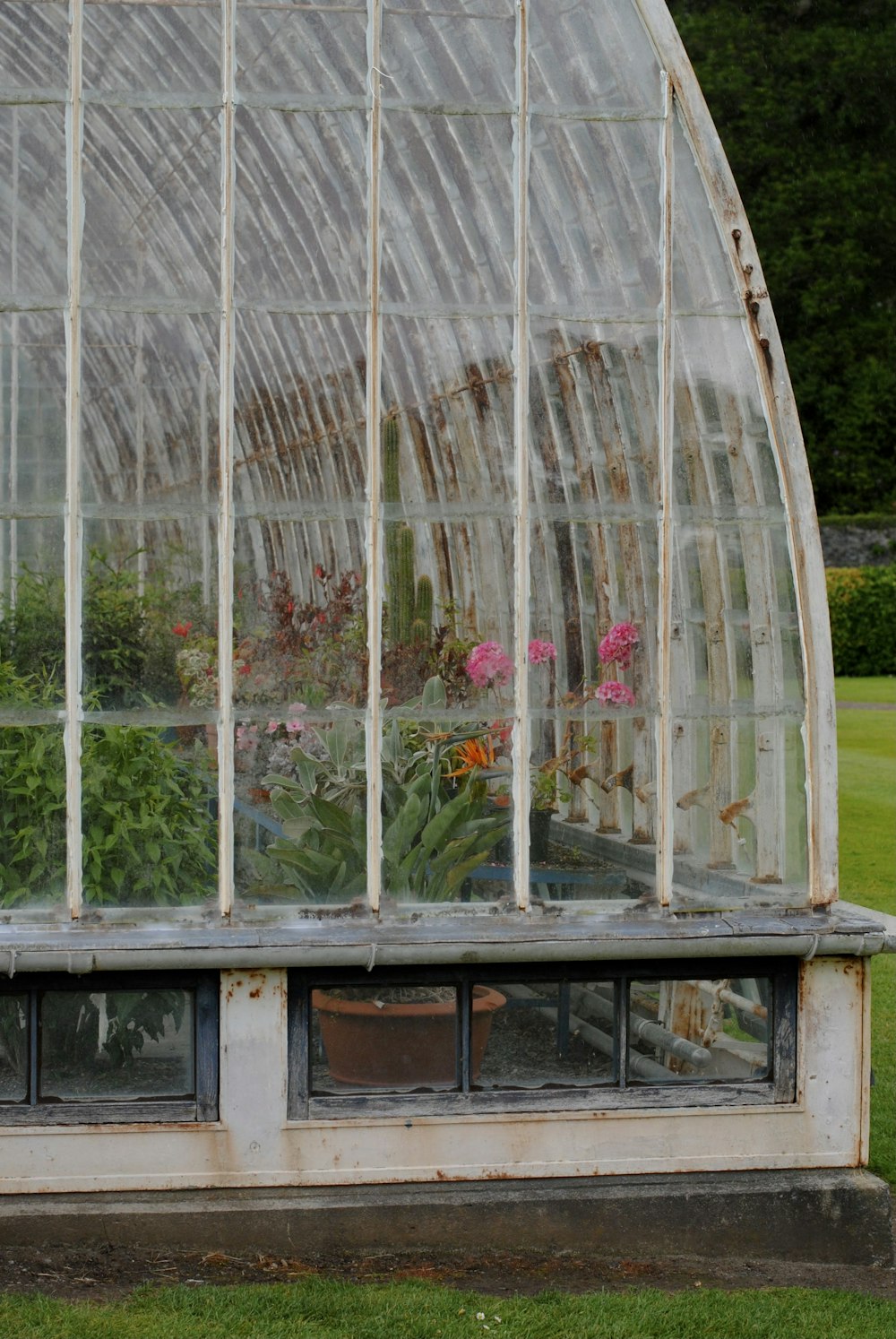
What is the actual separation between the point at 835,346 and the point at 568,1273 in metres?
32.2

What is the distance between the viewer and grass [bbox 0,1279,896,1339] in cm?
407

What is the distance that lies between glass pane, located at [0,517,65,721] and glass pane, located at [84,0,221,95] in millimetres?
1257

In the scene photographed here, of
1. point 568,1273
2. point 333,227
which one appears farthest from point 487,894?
point 333,227

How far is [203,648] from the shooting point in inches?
181

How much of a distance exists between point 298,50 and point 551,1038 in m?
2.93

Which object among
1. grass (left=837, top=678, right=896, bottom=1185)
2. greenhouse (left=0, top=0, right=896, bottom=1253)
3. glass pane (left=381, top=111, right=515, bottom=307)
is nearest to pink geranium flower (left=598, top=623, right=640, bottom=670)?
greenhouse (left=0, top=0, right=896, bottom=1253)

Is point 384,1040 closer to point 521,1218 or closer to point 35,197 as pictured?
point 521,1218

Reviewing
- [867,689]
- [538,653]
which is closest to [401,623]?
[538,653]

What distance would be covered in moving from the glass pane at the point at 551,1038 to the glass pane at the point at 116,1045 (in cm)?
85

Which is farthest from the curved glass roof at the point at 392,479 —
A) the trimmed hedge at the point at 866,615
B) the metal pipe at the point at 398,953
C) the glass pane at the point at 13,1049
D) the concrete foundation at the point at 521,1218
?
the trimmed hedge at the point at 866,615

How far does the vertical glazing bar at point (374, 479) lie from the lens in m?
4.61

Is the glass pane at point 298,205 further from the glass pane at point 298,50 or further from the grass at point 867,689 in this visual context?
the grass at point 867,689

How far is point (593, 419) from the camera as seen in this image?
4.81 m

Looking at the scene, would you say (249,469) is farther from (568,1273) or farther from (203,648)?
(568,1273)
